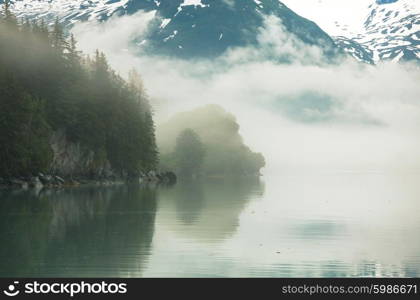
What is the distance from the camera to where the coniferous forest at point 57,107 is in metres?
91.2

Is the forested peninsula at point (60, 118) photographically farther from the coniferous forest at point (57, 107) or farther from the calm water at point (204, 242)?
the calm water at point (204, 242)

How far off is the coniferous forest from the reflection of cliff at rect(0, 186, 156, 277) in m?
33.7

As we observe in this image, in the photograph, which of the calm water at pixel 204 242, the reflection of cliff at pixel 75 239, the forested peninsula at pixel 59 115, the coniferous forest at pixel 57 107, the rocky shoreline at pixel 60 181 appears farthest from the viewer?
the rocky shoreline at pixel 60 181

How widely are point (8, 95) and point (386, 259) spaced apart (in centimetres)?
7008

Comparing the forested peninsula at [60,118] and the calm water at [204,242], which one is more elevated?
the calm water at [204,242]

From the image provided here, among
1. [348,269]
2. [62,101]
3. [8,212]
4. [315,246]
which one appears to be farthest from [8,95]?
[348,269]

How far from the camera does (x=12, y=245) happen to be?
33.1m

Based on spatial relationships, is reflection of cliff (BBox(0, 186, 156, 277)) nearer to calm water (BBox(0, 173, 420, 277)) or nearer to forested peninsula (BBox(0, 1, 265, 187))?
calm water (BBox(0, 173, 420, 277))

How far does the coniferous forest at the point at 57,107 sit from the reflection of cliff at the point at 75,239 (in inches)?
1327

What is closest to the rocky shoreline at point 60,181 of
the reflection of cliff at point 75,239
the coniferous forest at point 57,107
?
the coniferous forest at point 57,107

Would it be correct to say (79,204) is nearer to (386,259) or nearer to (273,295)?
(386,259)

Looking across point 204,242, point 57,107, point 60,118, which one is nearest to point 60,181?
point 60,118

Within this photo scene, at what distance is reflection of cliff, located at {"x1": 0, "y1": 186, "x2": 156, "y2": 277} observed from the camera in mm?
26828

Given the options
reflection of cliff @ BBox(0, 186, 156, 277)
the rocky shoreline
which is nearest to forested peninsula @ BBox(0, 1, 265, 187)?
the rocky shoreline
